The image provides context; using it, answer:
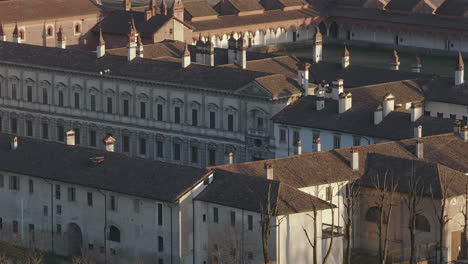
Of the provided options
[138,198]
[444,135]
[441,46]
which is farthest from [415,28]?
[138,198]

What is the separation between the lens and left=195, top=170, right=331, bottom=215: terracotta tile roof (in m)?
90.4

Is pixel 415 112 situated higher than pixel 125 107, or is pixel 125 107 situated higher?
pixel 415 112

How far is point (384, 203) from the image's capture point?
9394 centimetres

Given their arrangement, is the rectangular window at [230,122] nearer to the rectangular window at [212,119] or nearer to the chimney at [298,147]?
the rectangular window at [212,119]

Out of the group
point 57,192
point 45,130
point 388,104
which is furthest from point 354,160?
point 45,130

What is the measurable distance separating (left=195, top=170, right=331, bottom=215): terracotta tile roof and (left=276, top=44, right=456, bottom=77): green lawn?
62.3 metres

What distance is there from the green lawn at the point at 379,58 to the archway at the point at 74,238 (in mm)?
60258

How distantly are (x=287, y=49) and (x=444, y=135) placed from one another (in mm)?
70254

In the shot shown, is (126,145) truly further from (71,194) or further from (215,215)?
(215,215)

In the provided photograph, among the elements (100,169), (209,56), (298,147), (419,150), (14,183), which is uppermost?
(419,150)

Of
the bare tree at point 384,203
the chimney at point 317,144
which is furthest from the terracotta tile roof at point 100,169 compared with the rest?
the chimney at point 317,144

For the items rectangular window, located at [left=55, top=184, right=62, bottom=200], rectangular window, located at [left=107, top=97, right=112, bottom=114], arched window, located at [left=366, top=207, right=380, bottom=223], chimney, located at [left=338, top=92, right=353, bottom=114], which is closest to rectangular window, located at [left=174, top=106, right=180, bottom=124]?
rectangular window, located at [left=107, top=97, right=112, bottom=114]

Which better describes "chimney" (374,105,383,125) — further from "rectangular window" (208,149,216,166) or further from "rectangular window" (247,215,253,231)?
"rectangular window" (247,215,253,231)

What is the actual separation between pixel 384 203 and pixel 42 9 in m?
70.4
